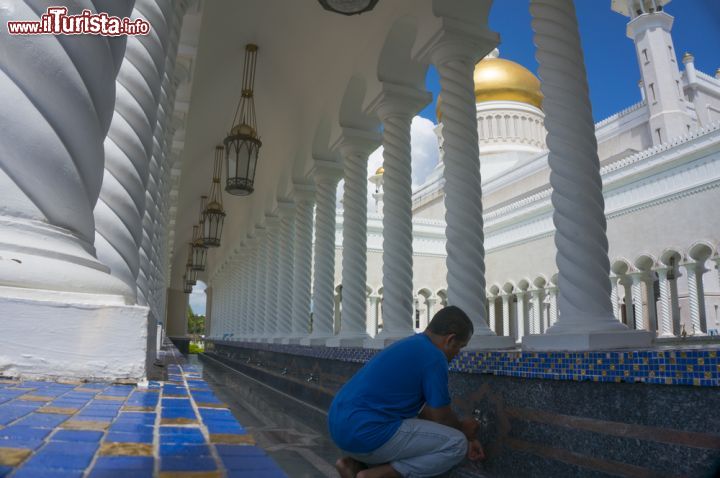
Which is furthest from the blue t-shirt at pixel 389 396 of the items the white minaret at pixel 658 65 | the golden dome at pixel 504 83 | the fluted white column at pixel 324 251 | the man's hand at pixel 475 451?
the golden dome at pixel 504 83

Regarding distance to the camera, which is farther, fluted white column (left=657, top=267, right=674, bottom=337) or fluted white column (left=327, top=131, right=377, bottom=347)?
fluted white column (left=657, top=267, right=674, bottom=337)

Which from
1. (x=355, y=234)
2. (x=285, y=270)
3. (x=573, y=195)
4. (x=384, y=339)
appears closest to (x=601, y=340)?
(x=573, y=195)

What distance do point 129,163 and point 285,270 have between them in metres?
11.6

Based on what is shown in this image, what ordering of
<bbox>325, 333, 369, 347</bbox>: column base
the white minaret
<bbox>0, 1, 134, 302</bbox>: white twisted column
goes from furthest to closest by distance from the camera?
the white minaret < <bbox>325, 333, 369, 347</bbox>: column base < <bbox>0, 1, 134, 302</bbox>: white twisted column

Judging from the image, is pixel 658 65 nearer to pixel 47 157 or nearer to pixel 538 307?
pixel 538 307

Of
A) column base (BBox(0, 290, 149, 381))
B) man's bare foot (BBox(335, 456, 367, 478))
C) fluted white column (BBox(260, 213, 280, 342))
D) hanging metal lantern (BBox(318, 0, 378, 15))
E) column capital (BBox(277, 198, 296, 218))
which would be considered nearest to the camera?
column base (BBox(0, 290, 149, 381))

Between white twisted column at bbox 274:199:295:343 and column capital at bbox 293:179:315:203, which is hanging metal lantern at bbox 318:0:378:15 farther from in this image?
white twisted column at bbox 274:199:295:343

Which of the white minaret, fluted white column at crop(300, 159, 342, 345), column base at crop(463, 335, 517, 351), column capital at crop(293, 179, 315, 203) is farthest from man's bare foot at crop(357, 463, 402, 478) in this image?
the white minaret

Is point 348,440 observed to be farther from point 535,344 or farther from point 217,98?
point 217,98

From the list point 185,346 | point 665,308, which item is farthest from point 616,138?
point 185,346

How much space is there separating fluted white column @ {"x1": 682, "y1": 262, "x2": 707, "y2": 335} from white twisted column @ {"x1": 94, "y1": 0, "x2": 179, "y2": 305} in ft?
61.9

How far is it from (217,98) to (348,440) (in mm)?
11634

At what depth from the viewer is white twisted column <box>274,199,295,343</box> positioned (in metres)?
14.5

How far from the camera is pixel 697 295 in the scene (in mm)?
18766
